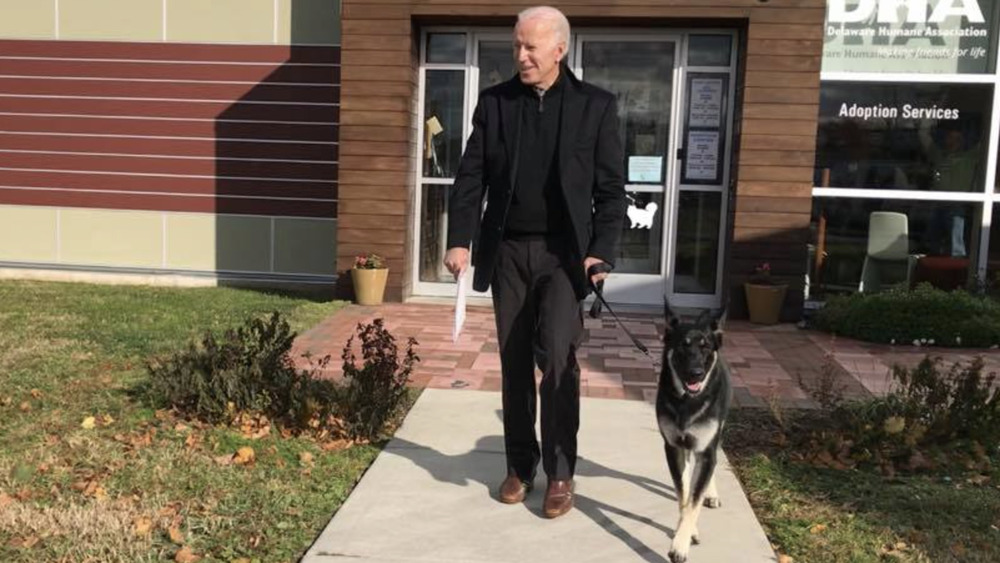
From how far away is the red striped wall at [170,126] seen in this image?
9984mm

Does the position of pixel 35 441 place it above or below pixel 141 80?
below

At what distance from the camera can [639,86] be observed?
29.3 ft

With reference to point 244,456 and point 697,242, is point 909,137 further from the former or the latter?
point 244,456

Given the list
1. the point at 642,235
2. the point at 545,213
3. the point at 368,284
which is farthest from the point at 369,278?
the point at 545,213

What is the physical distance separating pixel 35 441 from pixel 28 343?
8.54 feet

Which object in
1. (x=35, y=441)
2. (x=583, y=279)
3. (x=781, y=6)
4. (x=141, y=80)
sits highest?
(x=781, y=6)

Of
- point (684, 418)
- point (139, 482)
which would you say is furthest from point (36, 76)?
point (684, 418)

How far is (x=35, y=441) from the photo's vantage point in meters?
4.29

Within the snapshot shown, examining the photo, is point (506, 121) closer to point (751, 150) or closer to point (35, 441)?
point (35, 441)

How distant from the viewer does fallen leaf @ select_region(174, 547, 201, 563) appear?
10.0 feet

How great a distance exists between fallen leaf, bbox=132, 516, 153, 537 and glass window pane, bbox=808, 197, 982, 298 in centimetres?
722

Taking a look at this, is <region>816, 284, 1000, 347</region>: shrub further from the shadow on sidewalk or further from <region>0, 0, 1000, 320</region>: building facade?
the shadow on sidewalk

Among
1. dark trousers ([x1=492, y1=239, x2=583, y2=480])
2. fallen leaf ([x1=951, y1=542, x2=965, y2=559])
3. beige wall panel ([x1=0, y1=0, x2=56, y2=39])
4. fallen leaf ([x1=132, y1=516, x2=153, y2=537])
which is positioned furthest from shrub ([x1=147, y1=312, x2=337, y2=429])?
beige wall panel ([x1=0, y1=0, x2=56, y2=39])

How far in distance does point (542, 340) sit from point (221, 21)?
26.7ft
